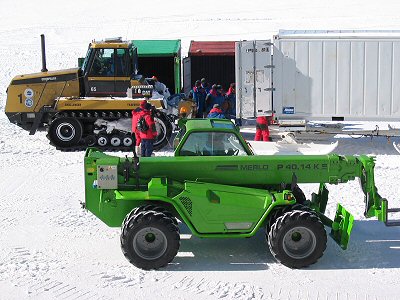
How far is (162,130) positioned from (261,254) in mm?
7555

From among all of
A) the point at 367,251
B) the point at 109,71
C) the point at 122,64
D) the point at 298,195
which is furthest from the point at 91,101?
the point at 367,251

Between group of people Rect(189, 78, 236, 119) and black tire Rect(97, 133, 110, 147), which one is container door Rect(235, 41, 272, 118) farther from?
black tire Rect(97, 133, 110, 147)

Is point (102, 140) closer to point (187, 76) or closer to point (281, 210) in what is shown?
point (187, 76)

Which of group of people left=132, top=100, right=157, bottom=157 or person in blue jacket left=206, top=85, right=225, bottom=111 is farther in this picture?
person in blue jacket left=206, top=85, right=225, bottom=111

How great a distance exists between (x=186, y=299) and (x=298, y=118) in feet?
28.0

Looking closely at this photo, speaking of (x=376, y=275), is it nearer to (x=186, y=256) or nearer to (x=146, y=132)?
(x=186, y=256)

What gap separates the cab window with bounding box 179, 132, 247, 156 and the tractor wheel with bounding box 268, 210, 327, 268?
1285 mm

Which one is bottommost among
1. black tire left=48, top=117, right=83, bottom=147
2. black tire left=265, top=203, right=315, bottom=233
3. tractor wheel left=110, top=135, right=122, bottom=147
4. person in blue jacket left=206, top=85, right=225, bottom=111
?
black tire left=265, top=203, right=315, bottom=233

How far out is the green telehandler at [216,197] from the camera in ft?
28.9

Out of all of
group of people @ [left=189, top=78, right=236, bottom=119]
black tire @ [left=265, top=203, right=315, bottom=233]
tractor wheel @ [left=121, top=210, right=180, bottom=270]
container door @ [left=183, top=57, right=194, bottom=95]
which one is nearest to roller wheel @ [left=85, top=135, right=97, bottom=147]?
group of people @ [left=189, top=78, right=236, bottom=119]

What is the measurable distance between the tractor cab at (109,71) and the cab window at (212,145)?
743 cm

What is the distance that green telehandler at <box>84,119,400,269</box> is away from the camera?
8812 millimetres

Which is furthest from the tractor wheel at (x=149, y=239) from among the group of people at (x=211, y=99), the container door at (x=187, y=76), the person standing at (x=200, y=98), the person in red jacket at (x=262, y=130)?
the container door at (x=187, y=76)

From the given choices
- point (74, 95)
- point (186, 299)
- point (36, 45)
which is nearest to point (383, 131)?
point (74, 95)
